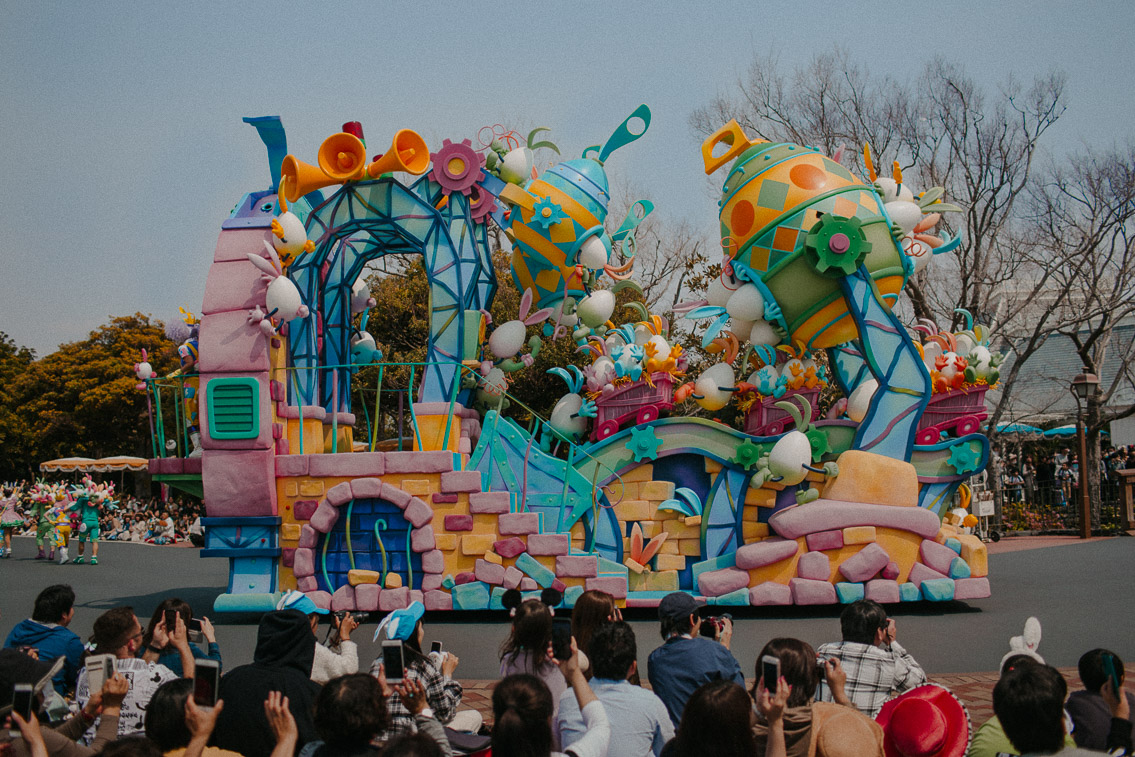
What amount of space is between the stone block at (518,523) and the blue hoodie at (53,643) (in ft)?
17.2

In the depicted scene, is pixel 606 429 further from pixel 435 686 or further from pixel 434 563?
pixel 435 686

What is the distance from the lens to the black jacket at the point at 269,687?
3570mm

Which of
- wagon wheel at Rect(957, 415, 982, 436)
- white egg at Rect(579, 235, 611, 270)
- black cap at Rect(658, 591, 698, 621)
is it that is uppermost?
white egg at Rect(579, 235, 611, 270)

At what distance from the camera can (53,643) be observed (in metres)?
4.79

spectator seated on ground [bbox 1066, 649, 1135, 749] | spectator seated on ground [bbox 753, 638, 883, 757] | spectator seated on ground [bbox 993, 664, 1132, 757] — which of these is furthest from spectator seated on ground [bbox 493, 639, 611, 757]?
spectator seated on ground [bbox 1066, 649, 1135, 749]

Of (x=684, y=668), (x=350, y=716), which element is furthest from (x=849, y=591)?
(x=350, y=716)

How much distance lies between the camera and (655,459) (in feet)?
34.0

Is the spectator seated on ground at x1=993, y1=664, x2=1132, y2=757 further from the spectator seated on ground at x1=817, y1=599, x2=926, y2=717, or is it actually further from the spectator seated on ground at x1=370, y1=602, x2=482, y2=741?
the spectator seated on ground at x1=370, y1=602, x2=482, y2=741

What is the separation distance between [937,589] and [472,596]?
15.6 ft

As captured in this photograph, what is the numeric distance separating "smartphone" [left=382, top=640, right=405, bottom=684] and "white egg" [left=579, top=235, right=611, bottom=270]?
821 centimetres

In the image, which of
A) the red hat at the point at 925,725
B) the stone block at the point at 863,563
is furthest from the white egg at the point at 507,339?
the red hat at the point at 925,725

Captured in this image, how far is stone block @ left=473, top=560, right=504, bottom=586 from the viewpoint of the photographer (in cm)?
981

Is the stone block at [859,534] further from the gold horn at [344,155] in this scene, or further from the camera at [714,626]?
the gold horn at [344,155]

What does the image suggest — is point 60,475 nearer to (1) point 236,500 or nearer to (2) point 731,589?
(1) point 236,500
